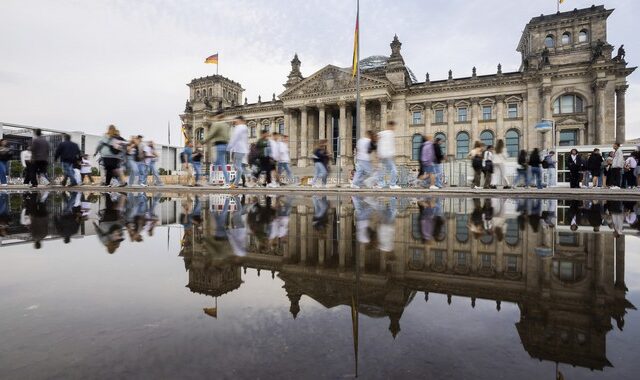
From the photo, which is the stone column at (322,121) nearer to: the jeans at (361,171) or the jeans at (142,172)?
the jeans at (142,172)

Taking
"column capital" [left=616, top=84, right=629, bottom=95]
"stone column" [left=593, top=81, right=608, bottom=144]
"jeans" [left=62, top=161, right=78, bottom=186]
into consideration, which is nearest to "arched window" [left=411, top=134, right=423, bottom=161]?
"stone column" [left=593, top=81, right=608, bottom=144]

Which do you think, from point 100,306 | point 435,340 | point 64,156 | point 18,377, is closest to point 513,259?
point 435,340

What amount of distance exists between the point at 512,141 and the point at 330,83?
21.3 m

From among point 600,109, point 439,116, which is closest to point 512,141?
point 600,109

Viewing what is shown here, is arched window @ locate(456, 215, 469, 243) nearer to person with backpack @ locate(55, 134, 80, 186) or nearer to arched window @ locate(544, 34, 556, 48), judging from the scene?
person with backpack @ locate(55, 134, 80, 186)

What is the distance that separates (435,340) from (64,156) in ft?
45.5

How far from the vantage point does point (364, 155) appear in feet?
36.1

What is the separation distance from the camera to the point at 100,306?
1.54 metres

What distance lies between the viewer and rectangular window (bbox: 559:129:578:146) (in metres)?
36.0

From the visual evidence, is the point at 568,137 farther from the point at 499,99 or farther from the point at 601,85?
the point at 499,99

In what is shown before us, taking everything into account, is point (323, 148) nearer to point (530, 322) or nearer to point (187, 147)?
point (187, 147)

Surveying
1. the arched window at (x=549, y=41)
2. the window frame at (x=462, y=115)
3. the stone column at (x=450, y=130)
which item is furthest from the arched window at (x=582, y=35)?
the stone column at (x=450, y=130)

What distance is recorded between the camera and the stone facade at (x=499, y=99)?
113ft

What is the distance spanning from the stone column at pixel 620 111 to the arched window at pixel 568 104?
2.86 meters
